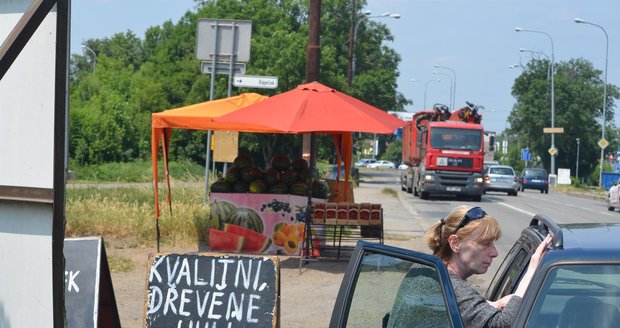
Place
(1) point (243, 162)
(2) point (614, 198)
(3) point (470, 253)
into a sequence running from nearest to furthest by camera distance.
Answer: (3) point (470, 253) < (1) point (243, 162) < (2) point (614, 198)

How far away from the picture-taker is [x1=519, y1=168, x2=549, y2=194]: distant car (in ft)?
187

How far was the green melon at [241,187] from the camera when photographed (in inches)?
534

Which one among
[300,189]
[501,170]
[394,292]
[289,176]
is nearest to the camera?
[394,292]

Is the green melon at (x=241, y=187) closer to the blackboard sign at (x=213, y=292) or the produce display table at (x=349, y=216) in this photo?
the produce display table at (x=349, y=216)

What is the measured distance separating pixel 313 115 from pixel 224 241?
2.53 metres

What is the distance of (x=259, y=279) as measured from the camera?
612 centimetres

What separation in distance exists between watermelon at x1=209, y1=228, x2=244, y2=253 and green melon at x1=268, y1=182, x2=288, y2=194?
77 centimetres

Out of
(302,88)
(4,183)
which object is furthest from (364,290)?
(302,88)

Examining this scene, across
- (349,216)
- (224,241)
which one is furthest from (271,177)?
(349,216)

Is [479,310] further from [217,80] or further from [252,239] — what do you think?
[217,80]

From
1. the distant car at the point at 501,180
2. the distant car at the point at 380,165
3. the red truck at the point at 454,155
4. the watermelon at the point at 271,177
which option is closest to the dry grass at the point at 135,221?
the watermelon at the point at 271,177

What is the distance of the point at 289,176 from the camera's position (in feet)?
45.0

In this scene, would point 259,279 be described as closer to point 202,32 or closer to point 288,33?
point 202,32

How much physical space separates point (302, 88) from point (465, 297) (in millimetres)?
9170
